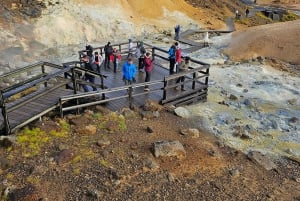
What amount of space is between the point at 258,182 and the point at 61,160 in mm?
5665

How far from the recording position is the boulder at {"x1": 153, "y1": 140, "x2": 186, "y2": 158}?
10.2 m

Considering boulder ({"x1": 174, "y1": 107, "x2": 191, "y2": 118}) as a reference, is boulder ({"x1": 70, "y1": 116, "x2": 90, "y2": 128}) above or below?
above

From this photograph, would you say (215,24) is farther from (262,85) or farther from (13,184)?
(13,184)

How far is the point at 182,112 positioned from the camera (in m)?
13.7

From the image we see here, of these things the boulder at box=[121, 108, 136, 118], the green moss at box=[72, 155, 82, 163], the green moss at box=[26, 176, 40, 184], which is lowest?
the green moss at box=[26, 176, 40, 184]

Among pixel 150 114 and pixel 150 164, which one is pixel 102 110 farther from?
pixel 150 164

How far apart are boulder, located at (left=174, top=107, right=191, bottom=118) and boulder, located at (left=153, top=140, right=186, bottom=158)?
3088mm

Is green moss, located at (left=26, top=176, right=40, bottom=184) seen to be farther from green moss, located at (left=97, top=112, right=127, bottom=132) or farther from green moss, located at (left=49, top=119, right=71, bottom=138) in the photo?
green moss, located at (left=97, top=112, right=127, bottom=132)

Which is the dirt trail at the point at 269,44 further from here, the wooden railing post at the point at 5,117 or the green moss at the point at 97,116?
the wooden railing post at the point at 5,117

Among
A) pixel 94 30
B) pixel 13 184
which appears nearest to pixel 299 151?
pixel 13 184

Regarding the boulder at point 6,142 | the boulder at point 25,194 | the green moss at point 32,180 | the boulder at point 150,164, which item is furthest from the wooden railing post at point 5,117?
the boulder at point 150,164

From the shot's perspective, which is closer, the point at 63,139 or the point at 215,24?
Answer: the point at 63,139

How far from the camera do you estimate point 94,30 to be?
31.3 m

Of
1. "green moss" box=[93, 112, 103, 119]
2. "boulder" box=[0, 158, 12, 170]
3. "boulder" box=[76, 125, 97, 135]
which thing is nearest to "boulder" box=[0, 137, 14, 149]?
"boulder" box=[0, 158, 12, 170]
